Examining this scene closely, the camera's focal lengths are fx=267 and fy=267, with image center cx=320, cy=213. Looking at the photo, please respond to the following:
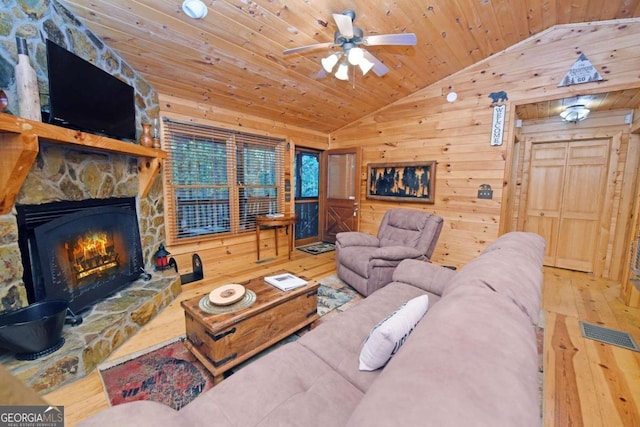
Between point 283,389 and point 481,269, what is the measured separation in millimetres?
1028

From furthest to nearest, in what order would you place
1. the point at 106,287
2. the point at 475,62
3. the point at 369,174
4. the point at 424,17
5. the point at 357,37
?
the point at 369,174
the point at 475,62
the point at 424,17
the point at 106,287
the point at 357,37

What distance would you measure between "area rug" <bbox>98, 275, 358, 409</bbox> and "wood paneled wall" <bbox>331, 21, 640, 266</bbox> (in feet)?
10.0

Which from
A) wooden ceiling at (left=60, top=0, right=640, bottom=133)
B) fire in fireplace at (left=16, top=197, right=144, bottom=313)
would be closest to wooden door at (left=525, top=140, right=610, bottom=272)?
wooden ceiling at (left=60, top=0, right=640, bottom=133)

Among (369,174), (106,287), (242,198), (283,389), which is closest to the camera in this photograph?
(283,389)

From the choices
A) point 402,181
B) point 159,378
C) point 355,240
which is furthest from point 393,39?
point 159,378

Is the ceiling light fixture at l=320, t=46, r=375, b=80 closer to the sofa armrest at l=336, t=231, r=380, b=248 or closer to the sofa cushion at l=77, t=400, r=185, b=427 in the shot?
the sofa armrest at l=336, t=231, r=380, b=248

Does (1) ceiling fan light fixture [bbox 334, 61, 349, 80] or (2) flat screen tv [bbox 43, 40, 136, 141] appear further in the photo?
(1) ceiling fan light fixture [bbox 334, 61, 349, 80]

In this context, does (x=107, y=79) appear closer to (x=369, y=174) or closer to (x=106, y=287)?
(x=106, y=287)

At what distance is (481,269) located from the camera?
49.0 inches

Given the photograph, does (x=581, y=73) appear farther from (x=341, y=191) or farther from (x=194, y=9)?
(x=194, y=9)

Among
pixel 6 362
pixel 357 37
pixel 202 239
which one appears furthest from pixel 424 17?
pixel 6 362

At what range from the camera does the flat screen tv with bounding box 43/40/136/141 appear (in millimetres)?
1843

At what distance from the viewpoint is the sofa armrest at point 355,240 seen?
11.3 feet

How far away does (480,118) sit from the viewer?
12.0 ft
